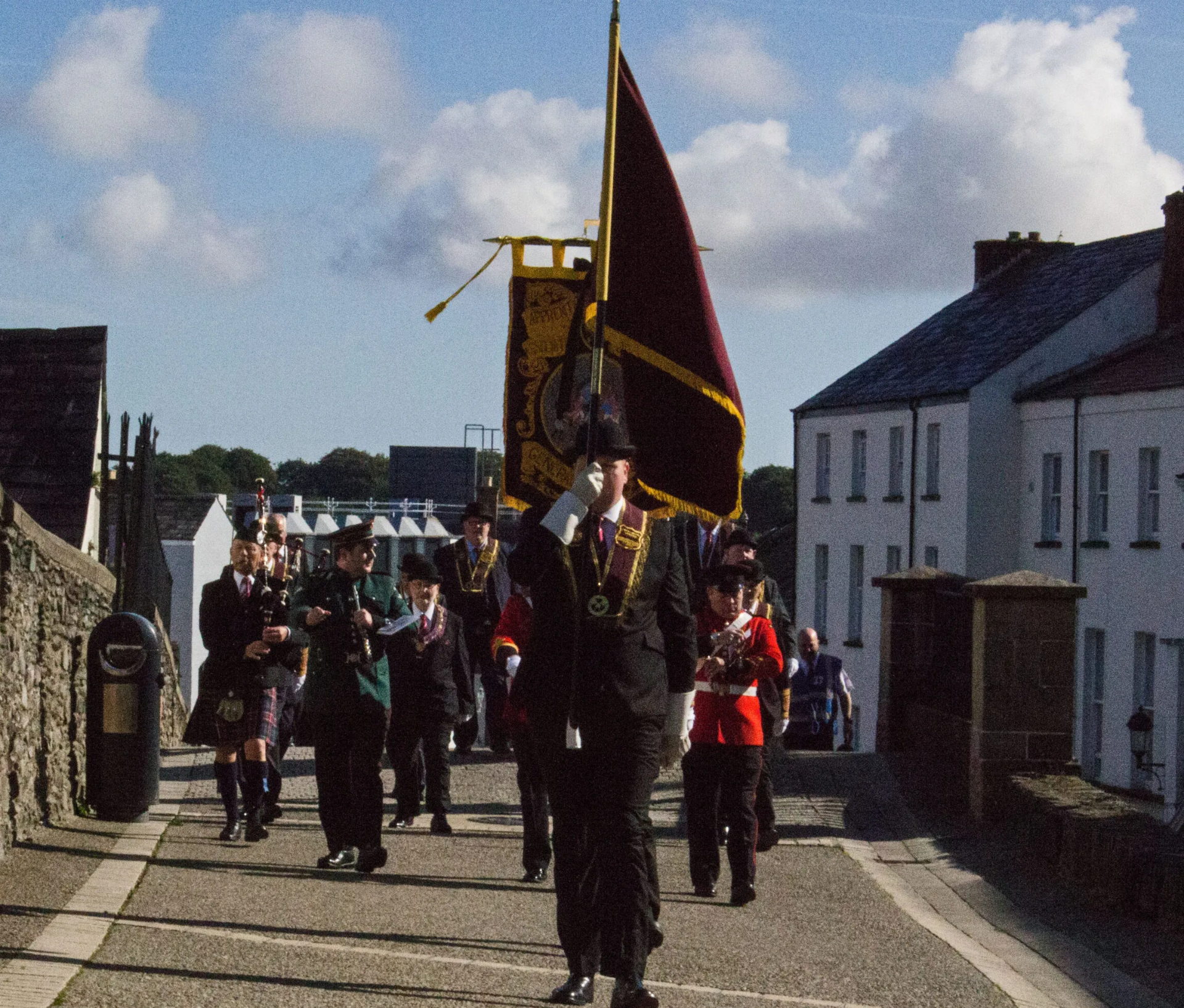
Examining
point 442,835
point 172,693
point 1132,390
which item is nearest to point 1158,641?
point 1132,390

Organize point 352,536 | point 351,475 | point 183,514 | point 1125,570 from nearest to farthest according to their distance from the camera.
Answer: point 352,536 → point 1125,570 → point 183,514 → point 351,475

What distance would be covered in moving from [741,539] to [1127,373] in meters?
30.9

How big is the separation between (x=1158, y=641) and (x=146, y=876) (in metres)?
28.4

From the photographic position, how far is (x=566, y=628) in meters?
7.59

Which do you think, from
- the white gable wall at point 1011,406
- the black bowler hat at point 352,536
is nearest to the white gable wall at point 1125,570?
the white gable wall at point 1011,406

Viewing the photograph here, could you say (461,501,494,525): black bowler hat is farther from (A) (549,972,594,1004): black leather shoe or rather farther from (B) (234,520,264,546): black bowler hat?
(A) (549,972,594,1004): black leather shoe

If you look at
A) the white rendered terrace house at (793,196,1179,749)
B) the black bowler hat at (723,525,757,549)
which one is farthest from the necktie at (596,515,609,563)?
the white rendered terrace house at (793,196,1179,749)

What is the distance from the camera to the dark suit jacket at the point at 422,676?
12195mm

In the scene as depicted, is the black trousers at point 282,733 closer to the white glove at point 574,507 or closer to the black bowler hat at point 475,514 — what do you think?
the black bowler hat at point 475,514

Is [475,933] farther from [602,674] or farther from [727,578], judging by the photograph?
[727,578]

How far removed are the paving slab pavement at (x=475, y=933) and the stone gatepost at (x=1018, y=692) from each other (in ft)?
2.58

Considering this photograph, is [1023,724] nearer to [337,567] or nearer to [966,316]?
[337,567]

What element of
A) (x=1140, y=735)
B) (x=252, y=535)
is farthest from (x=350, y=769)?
(x=1140, y=735)

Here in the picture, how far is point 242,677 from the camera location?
11680 mm
